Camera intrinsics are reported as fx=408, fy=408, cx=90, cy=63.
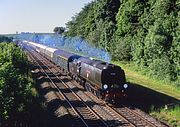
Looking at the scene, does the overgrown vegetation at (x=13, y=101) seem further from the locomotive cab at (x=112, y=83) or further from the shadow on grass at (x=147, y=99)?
the shadow on grass at (x=147, y=99)

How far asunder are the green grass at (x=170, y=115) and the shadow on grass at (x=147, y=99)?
166 centimetres

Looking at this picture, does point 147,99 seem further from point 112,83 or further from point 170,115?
point 170,115

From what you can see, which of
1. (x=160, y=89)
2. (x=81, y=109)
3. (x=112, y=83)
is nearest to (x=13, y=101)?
(x=81, y=109)

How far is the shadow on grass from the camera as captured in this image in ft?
108

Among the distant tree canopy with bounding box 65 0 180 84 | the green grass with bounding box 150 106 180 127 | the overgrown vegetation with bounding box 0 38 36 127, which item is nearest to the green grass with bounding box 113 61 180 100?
the distant tree canopy with bounding box 65 0 180 84

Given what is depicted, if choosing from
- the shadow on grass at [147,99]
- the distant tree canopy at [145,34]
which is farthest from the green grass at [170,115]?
the distant tree canopy at [145,34]

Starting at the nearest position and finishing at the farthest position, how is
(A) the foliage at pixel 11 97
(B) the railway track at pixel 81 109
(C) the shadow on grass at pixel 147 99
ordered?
(A) the foliage at pixel 11 97 < (B) the railway track at pixel 81 109 < (C) the shadow on grass at pixel 147 99

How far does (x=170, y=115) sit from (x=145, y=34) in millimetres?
30148

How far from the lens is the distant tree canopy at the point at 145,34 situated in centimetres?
4525

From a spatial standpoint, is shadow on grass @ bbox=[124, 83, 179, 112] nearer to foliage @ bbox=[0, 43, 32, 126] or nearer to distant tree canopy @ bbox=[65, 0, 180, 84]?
distant tree canopy @ bbox=[65, 0, 180, 84]

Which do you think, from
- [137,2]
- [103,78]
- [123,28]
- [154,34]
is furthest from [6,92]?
[123,28]

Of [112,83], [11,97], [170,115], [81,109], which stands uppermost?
[11,97]

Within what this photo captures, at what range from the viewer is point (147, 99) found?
35.4 metres

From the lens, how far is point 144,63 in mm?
54688
